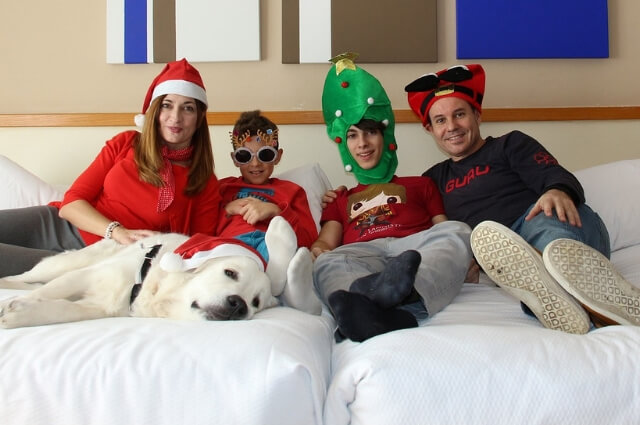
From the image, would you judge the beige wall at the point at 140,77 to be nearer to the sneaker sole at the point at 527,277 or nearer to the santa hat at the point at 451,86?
the santa hat at the point at 451,86

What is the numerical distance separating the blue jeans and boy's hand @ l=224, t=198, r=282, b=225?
88cm

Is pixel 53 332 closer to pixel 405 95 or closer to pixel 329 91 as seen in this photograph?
pixel 329 91

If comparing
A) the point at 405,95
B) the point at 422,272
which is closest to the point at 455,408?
the point at 422,272

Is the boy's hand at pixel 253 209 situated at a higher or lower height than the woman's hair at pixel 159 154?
lower

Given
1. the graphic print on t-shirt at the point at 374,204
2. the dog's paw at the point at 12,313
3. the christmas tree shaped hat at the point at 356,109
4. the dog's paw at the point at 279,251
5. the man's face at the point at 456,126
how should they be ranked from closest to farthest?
1. the dog's paw at the point at 12,313
2. the dog's paw at the point at 279,251
3. the graphic print on t-shirt at the point at 374,204
4. the man's face at the point at 456,126
5. the christmas tree shaped hat at the point at 356,109

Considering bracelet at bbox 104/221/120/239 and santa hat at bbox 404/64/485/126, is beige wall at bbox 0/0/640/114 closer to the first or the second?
santa hat at bbox 404/64/485/126

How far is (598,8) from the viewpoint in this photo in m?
2.95

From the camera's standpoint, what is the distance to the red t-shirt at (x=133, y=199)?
2.15m

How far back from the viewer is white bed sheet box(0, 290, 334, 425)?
103cm

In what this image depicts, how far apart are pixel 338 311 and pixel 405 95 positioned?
1914 mm

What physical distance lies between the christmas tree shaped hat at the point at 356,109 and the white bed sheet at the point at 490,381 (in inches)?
50.6

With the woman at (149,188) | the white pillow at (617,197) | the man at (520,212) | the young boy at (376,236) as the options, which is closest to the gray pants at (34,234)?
the woman at (149,188)

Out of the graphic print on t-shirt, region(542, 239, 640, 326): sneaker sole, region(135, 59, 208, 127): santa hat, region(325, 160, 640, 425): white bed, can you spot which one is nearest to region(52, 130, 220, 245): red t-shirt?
region(135, 59, 208, 127): santa hat

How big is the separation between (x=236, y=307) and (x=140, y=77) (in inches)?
80.6
